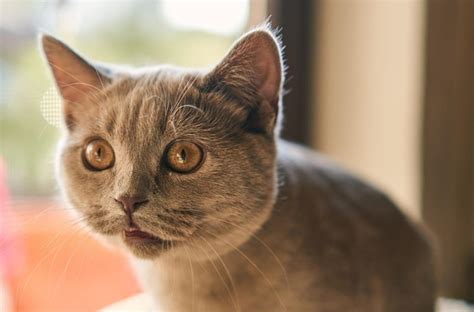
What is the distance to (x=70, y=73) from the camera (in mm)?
1137

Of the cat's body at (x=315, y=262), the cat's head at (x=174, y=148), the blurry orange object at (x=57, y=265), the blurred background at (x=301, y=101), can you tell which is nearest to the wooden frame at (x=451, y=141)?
the blurred background at (x=301, y=101)

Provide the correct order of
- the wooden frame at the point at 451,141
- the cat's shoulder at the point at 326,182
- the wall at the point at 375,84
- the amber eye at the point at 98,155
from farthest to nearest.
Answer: the wall at the point at 375,84
the wooden frame at the point at 451,141
the cat's shoulder at the point at 326,182
the amber eye at the point at 98,155

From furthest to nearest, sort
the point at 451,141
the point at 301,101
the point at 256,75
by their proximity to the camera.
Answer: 1. the point at 301,101
2. the point at 451,141
3. the point at 256,75

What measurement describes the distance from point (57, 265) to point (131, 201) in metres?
0.34

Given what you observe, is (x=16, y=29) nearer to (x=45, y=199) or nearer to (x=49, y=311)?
(x=45, y=199)

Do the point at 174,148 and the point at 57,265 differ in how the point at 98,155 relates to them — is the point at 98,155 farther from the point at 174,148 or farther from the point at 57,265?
the point at 57,265

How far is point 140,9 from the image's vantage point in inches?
62.9

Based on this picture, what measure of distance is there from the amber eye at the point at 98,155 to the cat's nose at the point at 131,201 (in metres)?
0.12

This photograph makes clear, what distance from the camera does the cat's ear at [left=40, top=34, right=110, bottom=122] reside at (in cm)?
110

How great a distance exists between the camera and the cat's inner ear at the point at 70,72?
110 cm

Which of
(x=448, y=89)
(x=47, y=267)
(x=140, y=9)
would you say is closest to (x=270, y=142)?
(x=47, y=267)

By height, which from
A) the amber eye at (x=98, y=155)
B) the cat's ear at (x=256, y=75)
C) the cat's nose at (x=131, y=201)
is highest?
the cat's ear at (x=256, y=75)

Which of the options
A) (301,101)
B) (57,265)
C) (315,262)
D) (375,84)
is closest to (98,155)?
(57,265)

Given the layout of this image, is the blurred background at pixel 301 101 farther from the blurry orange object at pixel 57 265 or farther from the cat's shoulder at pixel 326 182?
the cat's shoulder at pixel 326 182
